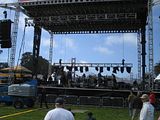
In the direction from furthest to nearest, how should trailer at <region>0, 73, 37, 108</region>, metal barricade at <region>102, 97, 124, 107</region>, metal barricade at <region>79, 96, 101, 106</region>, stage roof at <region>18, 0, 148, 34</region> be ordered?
stage roof at <region>18, 0, 148, 34</region> < metal barricade at <region>79, 96, 101, 106</region> < metal barricade at <region>102, 97, 124, 107</region> < trailer at <region>0, 73, 37, 108</region>

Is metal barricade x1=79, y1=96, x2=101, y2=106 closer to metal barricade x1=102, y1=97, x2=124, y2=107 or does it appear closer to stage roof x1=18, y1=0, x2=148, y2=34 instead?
metal barricade x1=102, y1=97, x2=124, y2=107

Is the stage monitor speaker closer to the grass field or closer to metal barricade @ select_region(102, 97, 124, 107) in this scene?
the grass field

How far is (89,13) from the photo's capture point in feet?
142

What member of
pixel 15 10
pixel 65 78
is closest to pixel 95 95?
pixel 65 78

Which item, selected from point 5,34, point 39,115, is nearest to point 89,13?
point 39,115

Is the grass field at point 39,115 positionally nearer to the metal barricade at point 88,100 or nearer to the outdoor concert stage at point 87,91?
the metal barricade at point 88,100

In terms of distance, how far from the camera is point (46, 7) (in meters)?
43.2

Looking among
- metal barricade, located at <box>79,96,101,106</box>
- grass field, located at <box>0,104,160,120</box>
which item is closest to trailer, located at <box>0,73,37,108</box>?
grass field, located at <box>0,104,160,120</box>

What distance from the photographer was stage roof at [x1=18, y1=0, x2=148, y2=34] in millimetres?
41062

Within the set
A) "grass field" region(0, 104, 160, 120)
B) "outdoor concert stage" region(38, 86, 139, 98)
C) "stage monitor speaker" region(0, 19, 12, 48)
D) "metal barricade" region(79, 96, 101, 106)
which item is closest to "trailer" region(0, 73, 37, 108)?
"grass field" region(0, 104, 160, 120)

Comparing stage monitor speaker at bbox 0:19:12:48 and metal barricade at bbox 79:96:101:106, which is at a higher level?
stage monitor speaker at bbox 0:19:12:48

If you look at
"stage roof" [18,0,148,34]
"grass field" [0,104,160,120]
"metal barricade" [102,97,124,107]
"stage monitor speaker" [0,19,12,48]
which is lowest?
"grass field" [0,104,160,120]

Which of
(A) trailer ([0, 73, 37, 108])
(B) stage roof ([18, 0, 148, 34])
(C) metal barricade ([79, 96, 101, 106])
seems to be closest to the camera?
(A) trailer ([0, 73, 37, 108])

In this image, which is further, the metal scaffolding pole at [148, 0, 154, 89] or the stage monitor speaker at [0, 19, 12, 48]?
the metal scaffolding pole at [148, 0, 154, 89]
